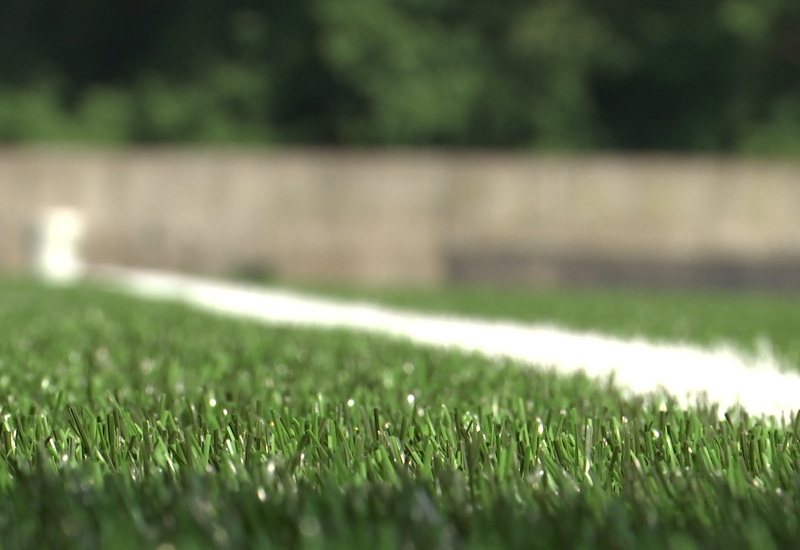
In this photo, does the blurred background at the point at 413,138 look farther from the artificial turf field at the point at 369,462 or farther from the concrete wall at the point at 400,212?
the artificial turf field at the point at 369,462

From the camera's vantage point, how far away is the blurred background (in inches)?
558

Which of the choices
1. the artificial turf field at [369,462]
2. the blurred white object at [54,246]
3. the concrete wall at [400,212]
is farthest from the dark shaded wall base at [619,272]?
the artificial turf field at [369,462]

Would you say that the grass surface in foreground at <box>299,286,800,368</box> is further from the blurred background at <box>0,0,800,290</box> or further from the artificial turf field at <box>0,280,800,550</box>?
the blurred background at <box>0,0,800,290</box>

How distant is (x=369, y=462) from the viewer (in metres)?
1.51

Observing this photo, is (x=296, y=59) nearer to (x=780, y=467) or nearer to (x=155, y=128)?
(x=155, y=128)

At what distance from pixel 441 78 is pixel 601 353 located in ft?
45.4

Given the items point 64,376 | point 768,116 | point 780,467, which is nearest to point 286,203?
point 768,116

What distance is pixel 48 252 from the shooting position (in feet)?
41.5

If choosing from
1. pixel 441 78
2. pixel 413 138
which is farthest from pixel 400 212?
pixel 441 78

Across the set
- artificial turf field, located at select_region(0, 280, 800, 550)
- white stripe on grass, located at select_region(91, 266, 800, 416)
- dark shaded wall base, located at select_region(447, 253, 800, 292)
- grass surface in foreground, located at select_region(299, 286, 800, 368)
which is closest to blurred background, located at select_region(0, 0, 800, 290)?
dark shaded wall base, located at select_region(447, 253, 800, 292)

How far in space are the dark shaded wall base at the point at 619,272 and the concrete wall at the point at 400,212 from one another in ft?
0.07

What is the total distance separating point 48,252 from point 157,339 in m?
9.35

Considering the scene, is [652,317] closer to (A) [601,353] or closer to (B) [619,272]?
(A) [601,353]

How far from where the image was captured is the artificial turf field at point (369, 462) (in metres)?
1.15
